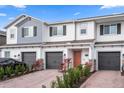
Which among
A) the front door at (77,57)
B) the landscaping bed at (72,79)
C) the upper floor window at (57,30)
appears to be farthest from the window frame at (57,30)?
the landscaping bed at (72,79)

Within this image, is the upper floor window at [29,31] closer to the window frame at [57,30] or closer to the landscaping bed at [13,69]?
the window frame at [57,30]

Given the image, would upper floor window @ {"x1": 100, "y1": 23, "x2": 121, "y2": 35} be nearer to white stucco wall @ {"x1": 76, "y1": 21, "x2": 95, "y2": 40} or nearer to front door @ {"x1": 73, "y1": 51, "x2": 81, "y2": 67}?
white stucco wall @ {"x1": 76, "y1": 21, "x2": 95, "y2": 40}

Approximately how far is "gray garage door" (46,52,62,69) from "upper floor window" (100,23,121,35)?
209 inches

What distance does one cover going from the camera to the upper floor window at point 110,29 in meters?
18.3

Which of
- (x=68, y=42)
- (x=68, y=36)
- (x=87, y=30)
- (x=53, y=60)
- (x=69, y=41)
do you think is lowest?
(x=53, y=60)

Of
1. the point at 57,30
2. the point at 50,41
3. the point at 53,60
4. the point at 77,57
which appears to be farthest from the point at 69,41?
the point at 53,60

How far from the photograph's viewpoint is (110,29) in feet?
61.8

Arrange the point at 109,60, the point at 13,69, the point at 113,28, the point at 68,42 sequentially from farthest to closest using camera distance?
the point at 68,42 → the point at 113,28 → the point at 109,60 → the point at 13,69

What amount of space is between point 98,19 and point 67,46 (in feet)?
14.2

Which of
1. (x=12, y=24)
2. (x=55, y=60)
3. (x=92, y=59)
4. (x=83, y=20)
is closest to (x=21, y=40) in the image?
(x=12, y=24)

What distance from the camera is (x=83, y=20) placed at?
64.4 feet

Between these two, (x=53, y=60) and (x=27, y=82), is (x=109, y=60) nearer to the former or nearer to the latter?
(x=53, y=60)

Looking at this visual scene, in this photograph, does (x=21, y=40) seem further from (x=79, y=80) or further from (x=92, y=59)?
(x=79, y=80)

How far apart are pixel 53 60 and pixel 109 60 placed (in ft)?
20.7
